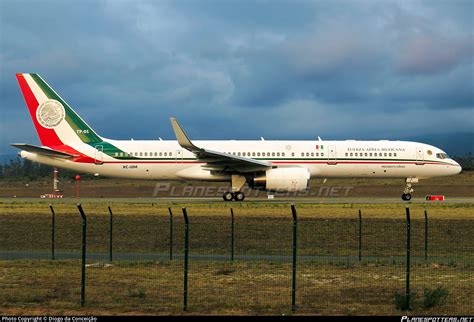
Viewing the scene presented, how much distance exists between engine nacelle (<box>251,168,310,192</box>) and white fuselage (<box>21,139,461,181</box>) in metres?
2.45

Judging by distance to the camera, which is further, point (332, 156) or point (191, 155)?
point (332, 156)

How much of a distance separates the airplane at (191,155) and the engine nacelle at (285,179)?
0.77 meters

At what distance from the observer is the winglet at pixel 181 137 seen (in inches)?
1457

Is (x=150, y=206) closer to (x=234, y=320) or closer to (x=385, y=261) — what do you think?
(x=385, y=261)

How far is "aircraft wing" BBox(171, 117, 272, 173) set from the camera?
1486 inches

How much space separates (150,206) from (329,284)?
20776 millimetres

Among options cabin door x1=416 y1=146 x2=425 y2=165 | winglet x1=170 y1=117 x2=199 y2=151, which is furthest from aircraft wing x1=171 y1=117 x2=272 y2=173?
cabin door x1=416 y1=146 x2=425 y2=165

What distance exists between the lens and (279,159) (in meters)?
42.2

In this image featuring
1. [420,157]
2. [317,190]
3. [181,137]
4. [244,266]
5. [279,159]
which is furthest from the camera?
Answer: [317,190]

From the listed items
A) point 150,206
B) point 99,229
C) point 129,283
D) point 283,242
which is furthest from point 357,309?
point 150,206

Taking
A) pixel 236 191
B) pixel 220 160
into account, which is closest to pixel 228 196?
pixel 236 191

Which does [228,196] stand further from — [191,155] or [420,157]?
[420,157]

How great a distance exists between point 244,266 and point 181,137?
20.2 m

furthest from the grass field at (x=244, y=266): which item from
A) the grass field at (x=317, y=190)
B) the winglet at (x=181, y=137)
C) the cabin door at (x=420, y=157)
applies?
the grass field at (x=317, y=190)
